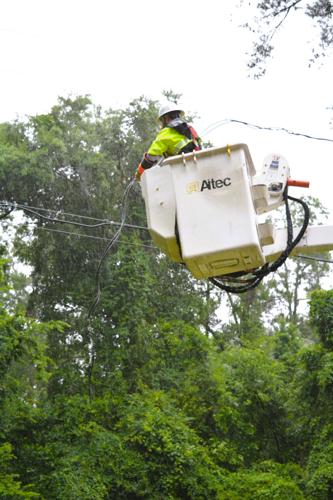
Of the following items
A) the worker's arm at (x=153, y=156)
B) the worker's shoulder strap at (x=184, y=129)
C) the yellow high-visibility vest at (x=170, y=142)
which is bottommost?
the worker's arm at (x=153, y=156)

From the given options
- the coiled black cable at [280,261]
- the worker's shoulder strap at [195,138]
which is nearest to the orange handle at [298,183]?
the coiled black cable at [280,261]

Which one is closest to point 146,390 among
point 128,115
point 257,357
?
point 257,357

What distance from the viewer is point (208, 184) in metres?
4.89

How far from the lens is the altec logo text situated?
486 centimetres

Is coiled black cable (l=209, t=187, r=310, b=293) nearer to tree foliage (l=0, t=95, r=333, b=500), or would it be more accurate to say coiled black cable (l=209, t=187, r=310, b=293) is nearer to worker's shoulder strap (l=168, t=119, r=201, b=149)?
worker's shoulder strap (l=168, t=119, r=201, b=149)

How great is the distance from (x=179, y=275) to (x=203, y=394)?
2.79 metres

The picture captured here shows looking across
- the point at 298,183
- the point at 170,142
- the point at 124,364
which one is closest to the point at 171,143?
the point at 170,142

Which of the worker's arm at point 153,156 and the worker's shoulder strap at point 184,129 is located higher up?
the worker's shoulder strap at point 184,129

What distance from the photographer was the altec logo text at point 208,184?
4.86m

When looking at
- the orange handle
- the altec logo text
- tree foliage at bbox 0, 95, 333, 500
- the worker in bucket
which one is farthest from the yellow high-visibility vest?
tree foliage at bbox 0, 95, 333, 500

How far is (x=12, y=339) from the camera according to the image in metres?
11.9

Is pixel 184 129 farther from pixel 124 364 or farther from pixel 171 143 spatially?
pixel 124 364

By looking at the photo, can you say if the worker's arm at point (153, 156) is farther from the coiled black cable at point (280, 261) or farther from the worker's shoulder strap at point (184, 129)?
the coiled black cable at point (280, 261)

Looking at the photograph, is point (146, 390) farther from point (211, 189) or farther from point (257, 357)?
point (211, 189)
